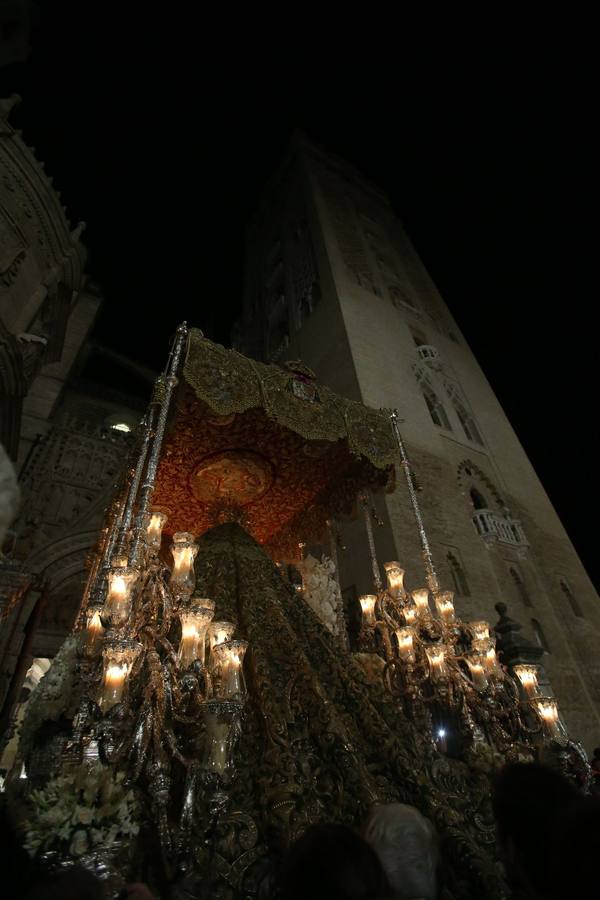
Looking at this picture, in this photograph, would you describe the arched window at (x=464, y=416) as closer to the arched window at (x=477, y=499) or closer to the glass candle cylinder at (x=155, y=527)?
the arched window at (x=477, y=499)

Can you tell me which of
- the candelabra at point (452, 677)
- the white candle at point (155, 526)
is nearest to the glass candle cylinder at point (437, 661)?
the candelabra at point (452, 677)

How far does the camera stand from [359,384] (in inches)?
453

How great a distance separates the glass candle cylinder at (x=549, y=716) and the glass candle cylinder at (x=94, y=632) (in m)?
4.20

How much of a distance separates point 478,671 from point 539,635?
6.87m

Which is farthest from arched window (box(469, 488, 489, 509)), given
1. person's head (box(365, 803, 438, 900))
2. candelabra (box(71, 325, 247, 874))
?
person's head (box(365, 803, 438, 900))

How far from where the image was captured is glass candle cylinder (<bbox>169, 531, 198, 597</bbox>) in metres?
4.00

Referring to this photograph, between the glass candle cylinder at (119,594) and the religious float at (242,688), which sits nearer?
the religious float at (242,688)

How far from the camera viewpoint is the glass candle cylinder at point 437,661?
15.4 feet

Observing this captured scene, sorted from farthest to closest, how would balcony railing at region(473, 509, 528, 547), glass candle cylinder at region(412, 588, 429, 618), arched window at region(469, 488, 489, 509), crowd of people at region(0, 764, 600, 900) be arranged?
arched window at region(469, 488, 489, 509) → balcony railing at region(473, 509, 528, 547) → glass candle cylinder at region(412, 588, 429, 618) → crowd of people at region(0, 764, 600, 900)

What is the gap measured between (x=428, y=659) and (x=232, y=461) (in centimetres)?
370

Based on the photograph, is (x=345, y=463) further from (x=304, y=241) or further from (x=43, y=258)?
(x=304, y=241)

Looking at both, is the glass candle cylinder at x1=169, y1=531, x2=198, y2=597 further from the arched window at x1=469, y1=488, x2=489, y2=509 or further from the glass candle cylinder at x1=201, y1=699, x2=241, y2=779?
the arched window at x1=469, y1=488, x2=489, y2=509

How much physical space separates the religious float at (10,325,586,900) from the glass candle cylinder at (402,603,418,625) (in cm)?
2

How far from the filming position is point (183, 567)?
4.16 metres
